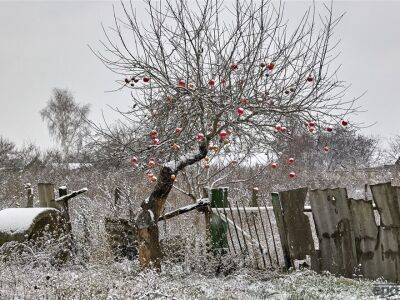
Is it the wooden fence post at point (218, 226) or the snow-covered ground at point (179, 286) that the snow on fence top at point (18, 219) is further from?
the wooden fence post at point (218, 226)

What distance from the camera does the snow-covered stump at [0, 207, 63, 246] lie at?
7.33m

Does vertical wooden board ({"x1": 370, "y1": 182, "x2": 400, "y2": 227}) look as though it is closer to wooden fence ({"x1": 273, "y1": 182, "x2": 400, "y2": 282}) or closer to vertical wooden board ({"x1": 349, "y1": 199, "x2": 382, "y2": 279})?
wooden fence ({"x1": 273, "y1": 182, "x2": 400, "y2": 282})

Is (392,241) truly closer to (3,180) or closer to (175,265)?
(175,265)

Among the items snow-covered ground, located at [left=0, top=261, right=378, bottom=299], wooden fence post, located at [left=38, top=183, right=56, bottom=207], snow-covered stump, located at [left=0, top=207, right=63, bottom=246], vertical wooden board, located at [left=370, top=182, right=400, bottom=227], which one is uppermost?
wooden fence post, located at [left=38, top=183, right=56, bottom=207]

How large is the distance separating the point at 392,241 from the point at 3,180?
20810 mm

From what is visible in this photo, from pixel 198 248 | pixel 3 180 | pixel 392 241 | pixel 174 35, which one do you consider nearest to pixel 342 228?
pixel 392 241

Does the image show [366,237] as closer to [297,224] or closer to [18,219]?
[297,224]

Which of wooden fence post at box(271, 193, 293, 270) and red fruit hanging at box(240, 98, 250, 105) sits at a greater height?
red fruit hanging at box(240, 98, 250, 105)

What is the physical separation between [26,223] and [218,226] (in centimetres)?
324

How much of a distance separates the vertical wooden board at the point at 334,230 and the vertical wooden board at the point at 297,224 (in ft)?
0.46

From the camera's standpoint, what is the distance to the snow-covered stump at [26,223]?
7332 millimetres

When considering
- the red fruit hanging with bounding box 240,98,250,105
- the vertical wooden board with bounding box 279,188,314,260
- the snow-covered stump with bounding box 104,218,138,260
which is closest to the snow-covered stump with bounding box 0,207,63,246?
the snow-covered stump with bounding box 104,218,138,260

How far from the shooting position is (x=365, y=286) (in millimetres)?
5027

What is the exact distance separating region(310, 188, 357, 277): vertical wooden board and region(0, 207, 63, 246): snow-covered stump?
400 cm
